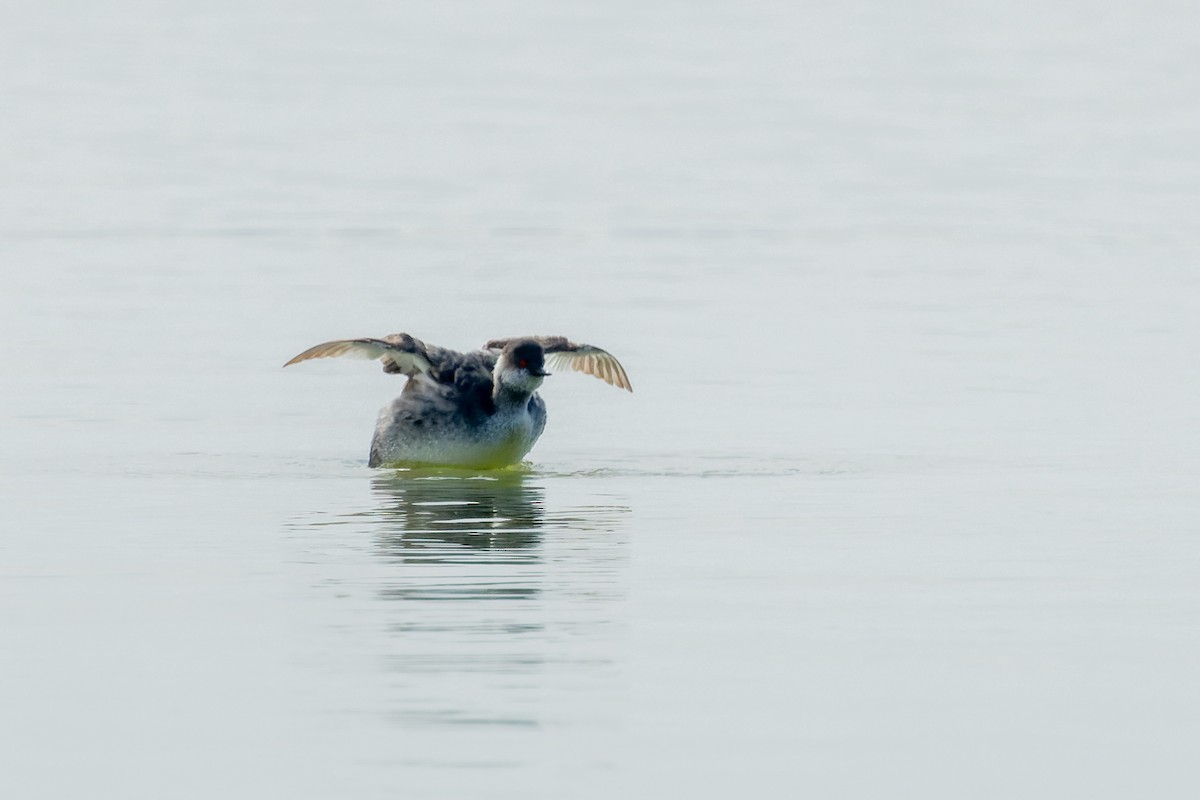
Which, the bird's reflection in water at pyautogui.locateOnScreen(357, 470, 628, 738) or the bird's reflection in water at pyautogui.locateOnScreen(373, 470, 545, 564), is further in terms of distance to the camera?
the bird's reflection in water at pyautogui.locateOnScreen(373, 470, 545, 564)

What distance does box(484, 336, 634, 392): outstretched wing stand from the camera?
18688 millimetres

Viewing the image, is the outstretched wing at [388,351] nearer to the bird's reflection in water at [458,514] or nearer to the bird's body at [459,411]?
the bird's body at [459,411]

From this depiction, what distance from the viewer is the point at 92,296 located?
26.8 metres

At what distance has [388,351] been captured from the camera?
17.8 metres

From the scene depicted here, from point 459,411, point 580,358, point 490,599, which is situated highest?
point 580,358

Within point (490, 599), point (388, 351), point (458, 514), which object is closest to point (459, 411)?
point (388, 351)

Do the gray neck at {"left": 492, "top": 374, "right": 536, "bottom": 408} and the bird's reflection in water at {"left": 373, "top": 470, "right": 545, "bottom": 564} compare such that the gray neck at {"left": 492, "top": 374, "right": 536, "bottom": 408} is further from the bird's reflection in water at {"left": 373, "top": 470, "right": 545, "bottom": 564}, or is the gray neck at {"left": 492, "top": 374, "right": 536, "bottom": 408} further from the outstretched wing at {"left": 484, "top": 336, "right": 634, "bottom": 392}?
the outstretched wing at {"left": 484, "top": 336, "right": 634, "bottom": 392}

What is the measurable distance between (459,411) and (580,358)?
197cm

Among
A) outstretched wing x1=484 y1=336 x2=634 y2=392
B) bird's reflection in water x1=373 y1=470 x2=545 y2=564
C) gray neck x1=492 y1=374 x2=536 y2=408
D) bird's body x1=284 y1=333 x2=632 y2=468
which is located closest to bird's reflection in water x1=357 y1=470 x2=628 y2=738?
bird's reflection in water x1=373 y1=470 x2=545 y2=564

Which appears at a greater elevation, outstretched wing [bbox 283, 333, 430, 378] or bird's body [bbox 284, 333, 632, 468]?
outstretched wing [bbox 283, 333, 430, 378]

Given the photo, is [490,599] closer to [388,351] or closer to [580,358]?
[388,351]

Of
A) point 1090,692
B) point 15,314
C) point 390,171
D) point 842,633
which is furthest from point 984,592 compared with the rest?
point 390,171

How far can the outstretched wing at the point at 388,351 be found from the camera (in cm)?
1748

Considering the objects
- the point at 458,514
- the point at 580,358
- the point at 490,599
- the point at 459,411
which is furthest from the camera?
the point at 580,358
